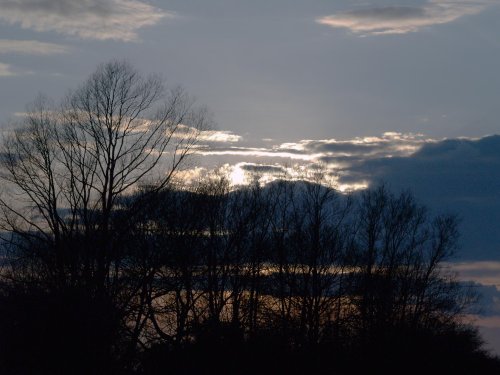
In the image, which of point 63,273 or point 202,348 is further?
point 202,348

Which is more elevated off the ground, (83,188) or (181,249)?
(83,188)

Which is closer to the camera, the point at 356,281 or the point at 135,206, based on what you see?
the point at 135,206

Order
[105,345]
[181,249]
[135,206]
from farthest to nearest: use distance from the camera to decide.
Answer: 1. [181,249]
2. [135,206]
3. [105,345]

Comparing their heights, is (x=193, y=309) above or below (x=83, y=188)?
below

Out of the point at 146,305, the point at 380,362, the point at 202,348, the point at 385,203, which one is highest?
the point at 385,203

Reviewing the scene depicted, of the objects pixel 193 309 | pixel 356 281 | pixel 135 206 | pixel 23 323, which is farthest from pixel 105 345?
pixel 356 281

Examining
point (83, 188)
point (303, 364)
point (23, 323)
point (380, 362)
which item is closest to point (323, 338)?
point (303, 364)

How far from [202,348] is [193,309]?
2420 millimetres

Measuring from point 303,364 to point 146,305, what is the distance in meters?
18.1

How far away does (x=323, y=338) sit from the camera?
58.5m

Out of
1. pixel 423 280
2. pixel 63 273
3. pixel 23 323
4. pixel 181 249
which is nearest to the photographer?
pixel 23 323

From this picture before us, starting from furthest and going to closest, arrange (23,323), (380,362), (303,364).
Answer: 1. (380,362)
2. (303,364)
3. (23,323)

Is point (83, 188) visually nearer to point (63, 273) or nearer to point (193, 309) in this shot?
point (63, 273)

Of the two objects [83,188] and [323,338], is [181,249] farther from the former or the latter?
[323,338]
